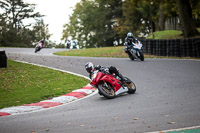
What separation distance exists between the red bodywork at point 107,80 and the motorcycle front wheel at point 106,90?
A: 10cm

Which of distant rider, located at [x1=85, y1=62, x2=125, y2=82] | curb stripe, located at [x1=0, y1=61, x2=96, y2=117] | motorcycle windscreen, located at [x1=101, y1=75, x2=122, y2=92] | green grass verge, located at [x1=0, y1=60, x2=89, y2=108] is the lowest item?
curb stripe, located at [x1=0, y1=61, x2=96, y2=117]

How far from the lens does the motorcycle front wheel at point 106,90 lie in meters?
10.4

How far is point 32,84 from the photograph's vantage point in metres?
14.0

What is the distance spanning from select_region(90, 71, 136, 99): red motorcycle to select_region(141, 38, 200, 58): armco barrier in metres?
12.7

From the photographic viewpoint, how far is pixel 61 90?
12633mm

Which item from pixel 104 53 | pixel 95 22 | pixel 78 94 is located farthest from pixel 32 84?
pixel 95 22

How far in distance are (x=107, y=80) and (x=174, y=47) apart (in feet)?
47.9

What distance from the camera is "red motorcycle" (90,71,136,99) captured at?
10.5m

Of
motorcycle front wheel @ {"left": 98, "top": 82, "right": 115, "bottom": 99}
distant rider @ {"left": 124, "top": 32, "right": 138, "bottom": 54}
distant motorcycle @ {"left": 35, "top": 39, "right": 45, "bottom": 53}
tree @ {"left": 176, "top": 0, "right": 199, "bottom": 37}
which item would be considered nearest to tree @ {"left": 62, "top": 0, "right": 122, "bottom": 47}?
distant motorcycle @ {"left": 35, "top": 39, "right": 45, "bottom": 53}

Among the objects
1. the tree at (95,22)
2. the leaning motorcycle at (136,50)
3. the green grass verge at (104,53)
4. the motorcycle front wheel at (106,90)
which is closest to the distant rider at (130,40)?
the leaning motorcycle at (136,50)

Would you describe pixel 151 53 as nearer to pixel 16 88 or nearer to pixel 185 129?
pixel 16 88

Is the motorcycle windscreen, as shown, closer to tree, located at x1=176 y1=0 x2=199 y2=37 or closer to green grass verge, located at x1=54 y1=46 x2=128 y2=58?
green grass verge, located at x1=54 y1=46 x2=128 y2=58

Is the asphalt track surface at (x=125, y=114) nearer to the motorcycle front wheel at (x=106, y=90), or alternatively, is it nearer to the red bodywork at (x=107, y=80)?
the motorcycle front wheel at (x=106, y=90)

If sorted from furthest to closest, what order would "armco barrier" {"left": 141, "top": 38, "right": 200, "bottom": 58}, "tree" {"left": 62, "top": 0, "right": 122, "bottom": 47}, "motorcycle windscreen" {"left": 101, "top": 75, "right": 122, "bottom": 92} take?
"tree" {"left": 62, "top": 0, "right": 122, "bottom": 47} → "armco barrier" {"left": 141, "top": 38, "right": 200, "bottom": 58} → "motorcycle windscreen" {"left": 101, "top": 75, "right": 122, "bottom": 92}
